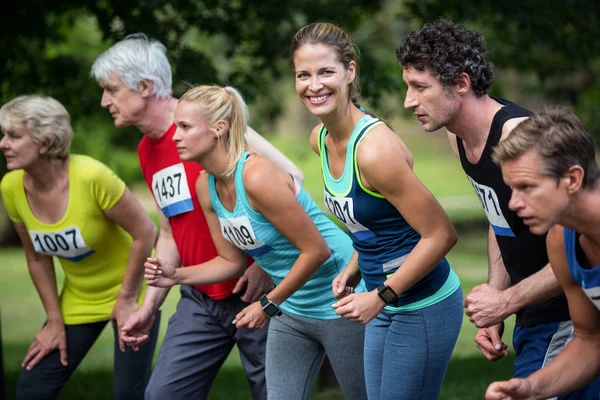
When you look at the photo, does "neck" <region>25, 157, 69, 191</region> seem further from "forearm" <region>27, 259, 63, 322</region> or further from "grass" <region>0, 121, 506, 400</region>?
"grass" <region>0, 121, 506, 400</region>

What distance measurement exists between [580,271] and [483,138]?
786mm

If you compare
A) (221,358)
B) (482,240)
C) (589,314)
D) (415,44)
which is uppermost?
(415,44)

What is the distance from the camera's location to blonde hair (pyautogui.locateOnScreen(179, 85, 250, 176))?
396cm

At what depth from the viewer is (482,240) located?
23062 mm

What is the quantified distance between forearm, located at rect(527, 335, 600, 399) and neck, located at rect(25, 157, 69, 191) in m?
2.87

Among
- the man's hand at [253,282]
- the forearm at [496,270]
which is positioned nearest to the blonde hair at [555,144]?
the forearm at [496,270]

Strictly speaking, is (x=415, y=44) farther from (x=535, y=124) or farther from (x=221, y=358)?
(x=221, y=358)

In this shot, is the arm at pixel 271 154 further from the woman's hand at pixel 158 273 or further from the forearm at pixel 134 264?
the forearm at pixel 134 264

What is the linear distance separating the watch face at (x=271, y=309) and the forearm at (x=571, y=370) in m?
1.27

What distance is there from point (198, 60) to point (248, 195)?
3.73 metres

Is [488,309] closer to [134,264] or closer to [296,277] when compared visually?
[296,277]

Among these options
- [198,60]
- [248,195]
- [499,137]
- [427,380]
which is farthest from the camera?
[198,60]

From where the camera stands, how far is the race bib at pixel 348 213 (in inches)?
136

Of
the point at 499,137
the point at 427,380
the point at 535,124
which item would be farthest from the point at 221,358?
the point at 535,124
